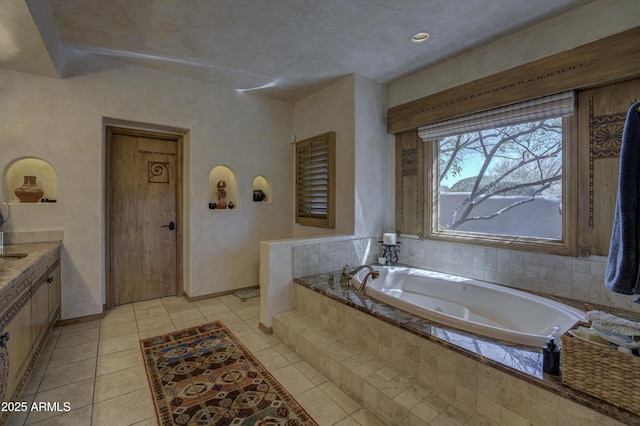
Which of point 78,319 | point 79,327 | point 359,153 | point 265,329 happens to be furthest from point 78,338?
point 359,153

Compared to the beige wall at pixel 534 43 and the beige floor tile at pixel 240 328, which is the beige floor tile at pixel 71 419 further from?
the beige wall at pixel 534 43

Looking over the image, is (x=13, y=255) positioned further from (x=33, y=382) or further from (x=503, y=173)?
(x=503, y=173)

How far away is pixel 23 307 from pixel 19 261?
0.41 m

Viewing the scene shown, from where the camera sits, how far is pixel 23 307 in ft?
5.86

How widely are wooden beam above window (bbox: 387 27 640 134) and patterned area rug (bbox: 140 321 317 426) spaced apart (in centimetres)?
287

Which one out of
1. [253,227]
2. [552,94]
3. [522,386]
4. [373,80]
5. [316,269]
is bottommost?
[522,386]

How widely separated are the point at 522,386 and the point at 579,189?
174 centimetres

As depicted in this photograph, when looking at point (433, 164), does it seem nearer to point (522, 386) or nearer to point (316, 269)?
point (316, 269)

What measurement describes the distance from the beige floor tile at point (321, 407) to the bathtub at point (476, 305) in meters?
0.76

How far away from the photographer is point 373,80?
3.43m

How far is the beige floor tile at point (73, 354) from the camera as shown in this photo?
7.48 ft

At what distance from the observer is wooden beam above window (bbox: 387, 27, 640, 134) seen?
1967mm

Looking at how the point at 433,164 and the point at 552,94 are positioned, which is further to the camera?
the point at 433,164

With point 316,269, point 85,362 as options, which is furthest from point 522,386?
point 85,362
